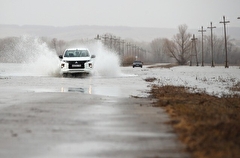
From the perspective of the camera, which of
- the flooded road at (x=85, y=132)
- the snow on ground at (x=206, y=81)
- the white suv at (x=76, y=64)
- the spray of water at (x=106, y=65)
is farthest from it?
the spray of water at (x=106, y=65)

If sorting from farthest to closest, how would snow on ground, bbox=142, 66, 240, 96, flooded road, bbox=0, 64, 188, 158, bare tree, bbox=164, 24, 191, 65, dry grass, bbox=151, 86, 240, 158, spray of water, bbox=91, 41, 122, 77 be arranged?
bare tree, bbox=164, 24, 191, 65 < spray of water, bbox=91, 41, 122, 77 < snow on ground, bbox=142, 66, 240, 96 < flooded road, bbox=0, 64, 188, 158 < dry grass, bbox=151, 86, 240, 158

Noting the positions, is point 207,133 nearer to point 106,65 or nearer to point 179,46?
point 106,65

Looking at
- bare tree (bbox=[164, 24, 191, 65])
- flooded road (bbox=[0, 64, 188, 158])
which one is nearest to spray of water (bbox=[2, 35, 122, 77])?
flooded road (bbox=[0, 64, 188, 158])

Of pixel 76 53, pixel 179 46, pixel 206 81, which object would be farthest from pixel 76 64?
pixel 179 46

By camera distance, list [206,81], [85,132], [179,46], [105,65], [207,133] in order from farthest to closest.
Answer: [179,46] < [105,65] < [206,81] < [85,132] < [207,133]

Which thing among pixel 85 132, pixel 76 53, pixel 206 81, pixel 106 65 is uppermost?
pixel 76 53

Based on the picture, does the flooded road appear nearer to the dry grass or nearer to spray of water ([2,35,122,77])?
the dry grass

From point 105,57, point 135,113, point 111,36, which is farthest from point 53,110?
point 111,36

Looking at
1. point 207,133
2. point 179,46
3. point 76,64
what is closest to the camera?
point 207,133

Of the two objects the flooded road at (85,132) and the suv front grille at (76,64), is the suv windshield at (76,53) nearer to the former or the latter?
Result: the suv front grille at (76,64)

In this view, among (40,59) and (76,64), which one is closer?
(76,64)

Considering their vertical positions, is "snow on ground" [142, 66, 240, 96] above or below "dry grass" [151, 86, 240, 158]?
above

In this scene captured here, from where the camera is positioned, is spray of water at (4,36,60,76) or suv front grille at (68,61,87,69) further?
spray of water at (4,36,60,76)

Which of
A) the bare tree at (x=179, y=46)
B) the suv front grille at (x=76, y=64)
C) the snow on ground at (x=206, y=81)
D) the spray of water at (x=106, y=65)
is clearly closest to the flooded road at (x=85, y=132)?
the snow on ground at (x=206, y=81)
